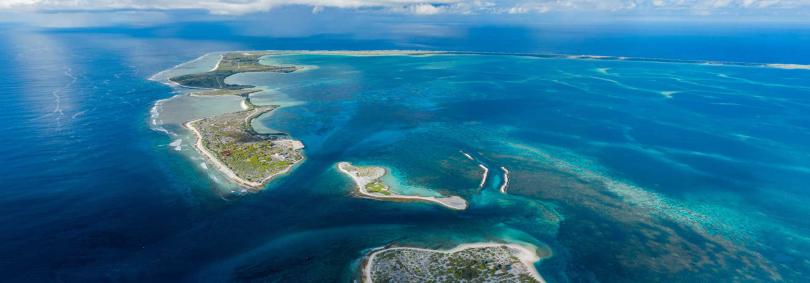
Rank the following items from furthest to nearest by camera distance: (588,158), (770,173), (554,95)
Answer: (554,95)
(588,158)
(770,173)

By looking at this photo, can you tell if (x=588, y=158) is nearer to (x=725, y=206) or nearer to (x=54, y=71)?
(x=725, y=206)

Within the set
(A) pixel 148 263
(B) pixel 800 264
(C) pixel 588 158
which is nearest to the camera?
(A) pixel 148 263

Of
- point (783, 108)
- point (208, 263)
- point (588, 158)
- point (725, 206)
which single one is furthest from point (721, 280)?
point (783, 108)

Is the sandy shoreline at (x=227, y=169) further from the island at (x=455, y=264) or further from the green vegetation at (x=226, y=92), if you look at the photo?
the green vegetation at (x=226, y=92)

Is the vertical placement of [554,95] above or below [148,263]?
above

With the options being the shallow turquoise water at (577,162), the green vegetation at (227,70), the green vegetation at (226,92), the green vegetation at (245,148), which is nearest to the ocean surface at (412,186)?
the shallow turquoise water at (577,162)

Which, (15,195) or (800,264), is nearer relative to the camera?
(800,264)

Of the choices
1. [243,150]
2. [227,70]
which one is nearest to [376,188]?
[243,150]

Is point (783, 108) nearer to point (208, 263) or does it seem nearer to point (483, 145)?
point (483, 145)
